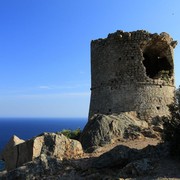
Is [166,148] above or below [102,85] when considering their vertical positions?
below

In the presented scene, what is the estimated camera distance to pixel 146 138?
1734 cm

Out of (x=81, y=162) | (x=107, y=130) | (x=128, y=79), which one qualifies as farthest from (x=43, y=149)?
(x=128, y=79)

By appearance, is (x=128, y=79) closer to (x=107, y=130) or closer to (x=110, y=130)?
(x=110, y=130)

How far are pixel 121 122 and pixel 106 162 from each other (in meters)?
6.13

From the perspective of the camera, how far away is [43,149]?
1374cm

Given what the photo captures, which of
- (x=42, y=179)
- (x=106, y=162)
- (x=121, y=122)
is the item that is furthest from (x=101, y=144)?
(x=42, y=179)

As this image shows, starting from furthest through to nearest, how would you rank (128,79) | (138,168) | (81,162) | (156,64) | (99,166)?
(156,64), (128,79), (81,162), (99,166), (138,168)

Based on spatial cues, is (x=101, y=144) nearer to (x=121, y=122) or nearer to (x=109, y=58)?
(x=121, y=122)

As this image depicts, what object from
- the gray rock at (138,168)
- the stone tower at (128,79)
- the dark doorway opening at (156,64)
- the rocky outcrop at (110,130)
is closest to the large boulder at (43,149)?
the rocky outcrop at (110,130)

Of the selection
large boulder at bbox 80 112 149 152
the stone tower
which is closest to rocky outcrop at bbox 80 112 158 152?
large boulder at bbox 80 112 149 152

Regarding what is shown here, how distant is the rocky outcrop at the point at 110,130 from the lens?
16.3 m

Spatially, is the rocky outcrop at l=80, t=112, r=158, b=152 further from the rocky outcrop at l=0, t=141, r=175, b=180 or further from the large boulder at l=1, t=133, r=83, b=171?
the rocky outcrop at l=0, t=141, r=175, b=180

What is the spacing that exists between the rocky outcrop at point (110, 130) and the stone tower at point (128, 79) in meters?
2.16

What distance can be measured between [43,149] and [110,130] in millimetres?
4549
